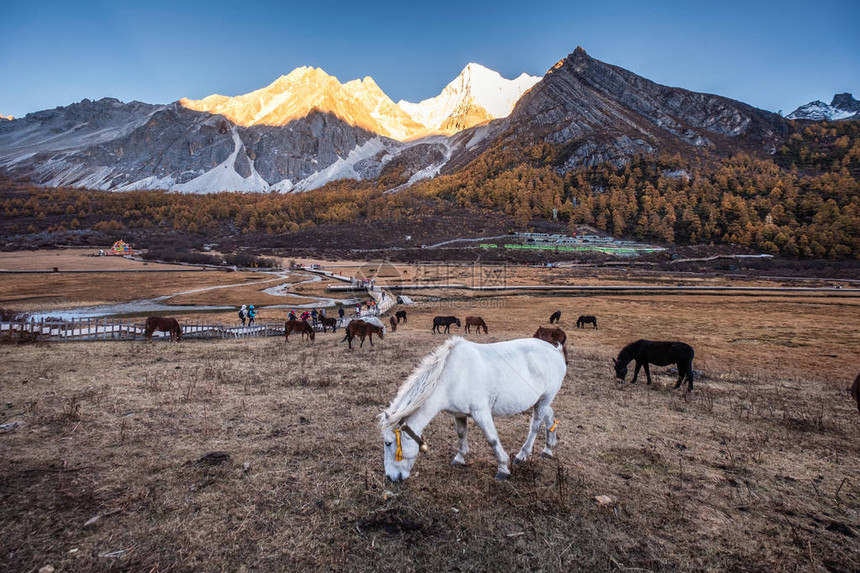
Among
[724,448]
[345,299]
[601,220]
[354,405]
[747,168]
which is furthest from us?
[747,168]

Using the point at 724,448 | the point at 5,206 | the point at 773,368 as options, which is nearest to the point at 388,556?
the point at 724,448

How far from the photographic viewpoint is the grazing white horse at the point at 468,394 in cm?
571

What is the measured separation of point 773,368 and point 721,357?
2321 mm

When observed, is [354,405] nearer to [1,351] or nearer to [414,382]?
[414,382]

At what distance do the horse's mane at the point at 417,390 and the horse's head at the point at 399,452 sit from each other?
148mm

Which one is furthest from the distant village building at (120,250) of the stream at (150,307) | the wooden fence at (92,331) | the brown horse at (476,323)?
the brown horse at (476,323)

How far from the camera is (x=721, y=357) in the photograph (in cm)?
1819

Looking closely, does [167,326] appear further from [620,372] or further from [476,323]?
[620,372]

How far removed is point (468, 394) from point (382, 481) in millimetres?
2026

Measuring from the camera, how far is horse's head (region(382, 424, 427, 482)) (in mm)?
5668

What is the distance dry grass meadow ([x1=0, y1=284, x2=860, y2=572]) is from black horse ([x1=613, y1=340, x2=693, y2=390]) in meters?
0.72

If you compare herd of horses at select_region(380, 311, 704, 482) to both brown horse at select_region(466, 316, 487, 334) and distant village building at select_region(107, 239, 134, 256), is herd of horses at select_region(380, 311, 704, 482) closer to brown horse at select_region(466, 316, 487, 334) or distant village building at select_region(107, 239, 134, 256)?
brown horse at select_region(466, 316, 487, 334)

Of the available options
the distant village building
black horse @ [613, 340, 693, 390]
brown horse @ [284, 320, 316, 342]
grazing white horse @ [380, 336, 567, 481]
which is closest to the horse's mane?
grazing white horse @ [380, 336, 567, 481]

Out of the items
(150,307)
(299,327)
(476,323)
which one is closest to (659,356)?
(476,323)
